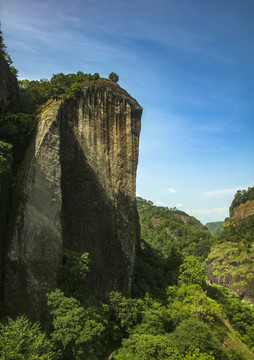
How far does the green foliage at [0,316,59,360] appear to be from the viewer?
10812 millimetres

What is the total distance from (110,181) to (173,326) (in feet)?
43.2

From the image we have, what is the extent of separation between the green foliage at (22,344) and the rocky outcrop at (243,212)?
3153 inches

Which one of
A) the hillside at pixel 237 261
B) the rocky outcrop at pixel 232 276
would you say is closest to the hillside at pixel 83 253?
the rocky outcrop at pixel 232 276

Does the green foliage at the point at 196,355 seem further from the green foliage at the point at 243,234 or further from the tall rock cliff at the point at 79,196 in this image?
the green foliage at the point at 243,234

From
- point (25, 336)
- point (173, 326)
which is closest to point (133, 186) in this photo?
Result: point (173, 326)

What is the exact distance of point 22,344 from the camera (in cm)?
1145

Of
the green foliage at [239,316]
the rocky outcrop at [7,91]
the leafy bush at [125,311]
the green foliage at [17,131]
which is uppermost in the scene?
the rocky outcrop at [7,91]

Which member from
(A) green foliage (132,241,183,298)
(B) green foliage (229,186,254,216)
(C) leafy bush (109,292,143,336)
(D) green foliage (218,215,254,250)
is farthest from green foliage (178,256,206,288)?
(B) green foliage (229,186,254,216)

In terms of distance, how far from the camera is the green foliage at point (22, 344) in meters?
10.8

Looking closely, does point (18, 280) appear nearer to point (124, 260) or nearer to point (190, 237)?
point (124, 260)

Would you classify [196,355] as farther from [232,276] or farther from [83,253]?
[232,276]

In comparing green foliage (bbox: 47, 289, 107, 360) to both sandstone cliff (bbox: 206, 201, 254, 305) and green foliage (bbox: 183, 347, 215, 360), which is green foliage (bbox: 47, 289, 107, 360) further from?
sandstone cliff (bbox: 206, 201, 254, 305)

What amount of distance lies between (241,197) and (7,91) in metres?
95.6

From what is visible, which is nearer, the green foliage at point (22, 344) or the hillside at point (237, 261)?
the green foliage at point (22, 344)
